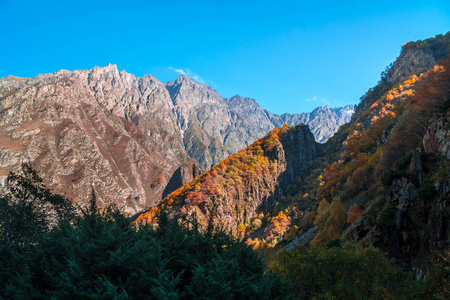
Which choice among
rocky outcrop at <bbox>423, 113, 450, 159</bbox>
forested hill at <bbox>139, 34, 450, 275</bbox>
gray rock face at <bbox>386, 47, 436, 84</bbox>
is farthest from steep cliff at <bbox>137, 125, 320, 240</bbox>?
gray rock face at <bbox>386, 47, 436, 84</bbox>

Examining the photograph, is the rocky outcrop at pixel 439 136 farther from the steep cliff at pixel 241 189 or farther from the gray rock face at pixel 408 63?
the gray rock face at pixel 408 63

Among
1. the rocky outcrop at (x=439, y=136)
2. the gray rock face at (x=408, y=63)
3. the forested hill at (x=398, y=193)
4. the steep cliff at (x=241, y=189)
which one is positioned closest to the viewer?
the forested hill at (x=398, y=193)

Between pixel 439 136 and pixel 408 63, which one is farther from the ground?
pixel 408 63

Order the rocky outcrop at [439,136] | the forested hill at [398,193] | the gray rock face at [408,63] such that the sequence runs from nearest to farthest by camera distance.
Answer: the forested hill at [398,193]
the rocky outcrop at [439,136]
the gray rock face at [408,63]

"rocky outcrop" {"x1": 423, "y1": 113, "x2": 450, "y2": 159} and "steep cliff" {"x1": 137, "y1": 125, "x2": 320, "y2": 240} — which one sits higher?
"steep cliff" {"x1": 137, "y1": 125, "x2": 320, "y2": 240}

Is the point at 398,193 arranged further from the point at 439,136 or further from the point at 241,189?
the point at 241,189

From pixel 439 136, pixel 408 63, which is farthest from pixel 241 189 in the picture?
pixel 408 63

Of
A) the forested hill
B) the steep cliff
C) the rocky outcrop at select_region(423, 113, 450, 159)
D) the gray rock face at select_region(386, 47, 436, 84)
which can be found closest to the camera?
the forested hill

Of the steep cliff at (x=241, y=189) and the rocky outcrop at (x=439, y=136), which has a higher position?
the steep cliff at (x=241, y=189)

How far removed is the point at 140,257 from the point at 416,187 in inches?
1401

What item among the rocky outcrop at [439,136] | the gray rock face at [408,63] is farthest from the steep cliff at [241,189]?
the gray rock face at [408,63]

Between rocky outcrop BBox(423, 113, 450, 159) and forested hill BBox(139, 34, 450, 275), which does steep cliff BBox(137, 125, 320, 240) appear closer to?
forested hill BBox(139, 34, 450, 275)

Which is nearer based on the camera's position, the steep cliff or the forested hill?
the forested hill

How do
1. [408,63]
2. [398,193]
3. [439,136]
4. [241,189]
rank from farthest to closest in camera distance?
[241,189], [408,63], [398,193], [439,136]
